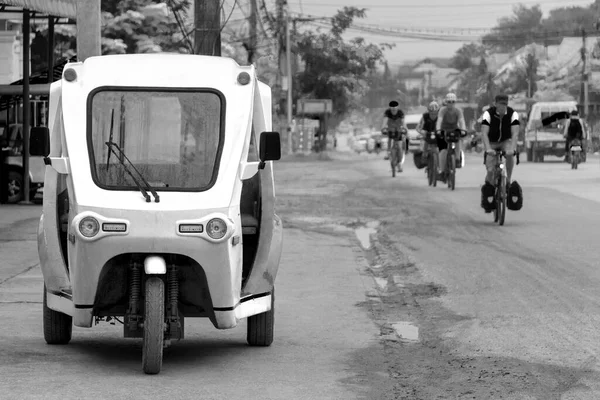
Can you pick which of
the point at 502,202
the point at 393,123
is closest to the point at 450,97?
the point at 393,123

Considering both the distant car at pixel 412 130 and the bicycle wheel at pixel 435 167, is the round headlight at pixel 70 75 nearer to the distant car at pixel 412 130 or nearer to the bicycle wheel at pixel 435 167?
the bicycle wheel at pixel 435 167

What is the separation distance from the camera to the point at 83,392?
26.2ft

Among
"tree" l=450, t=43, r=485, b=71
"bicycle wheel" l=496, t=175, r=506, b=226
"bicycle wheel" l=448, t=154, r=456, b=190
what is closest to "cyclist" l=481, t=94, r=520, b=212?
"bicycle wheel" l=496, t=175, r=506, b=226

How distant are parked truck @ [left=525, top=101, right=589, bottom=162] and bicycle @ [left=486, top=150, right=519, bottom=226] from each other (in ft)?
101

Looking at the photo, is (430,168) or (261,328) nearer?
(261,328)

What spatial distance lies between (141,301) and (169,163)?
924mm

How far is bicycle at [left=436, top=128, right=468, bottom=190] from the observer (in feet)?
94.7

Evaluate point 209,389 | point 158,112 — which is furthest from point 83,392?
point 158,112

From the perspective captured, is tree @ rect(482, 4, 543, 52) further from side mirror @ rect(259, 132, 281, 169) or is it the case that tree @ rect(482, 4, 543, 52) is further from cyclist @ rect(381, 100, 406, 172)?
side mirror @ rect(259, 132, 281, 169)

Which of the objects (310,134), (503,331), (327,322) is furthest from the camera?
(310,134)

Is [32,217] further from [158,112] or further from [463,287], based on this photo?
[158,112]

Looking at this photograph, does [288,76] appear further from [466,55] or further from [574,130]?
[466,55]

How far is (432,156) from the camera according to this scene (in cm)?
3119

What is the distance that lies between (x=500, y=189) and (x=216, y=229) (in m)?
11.9
